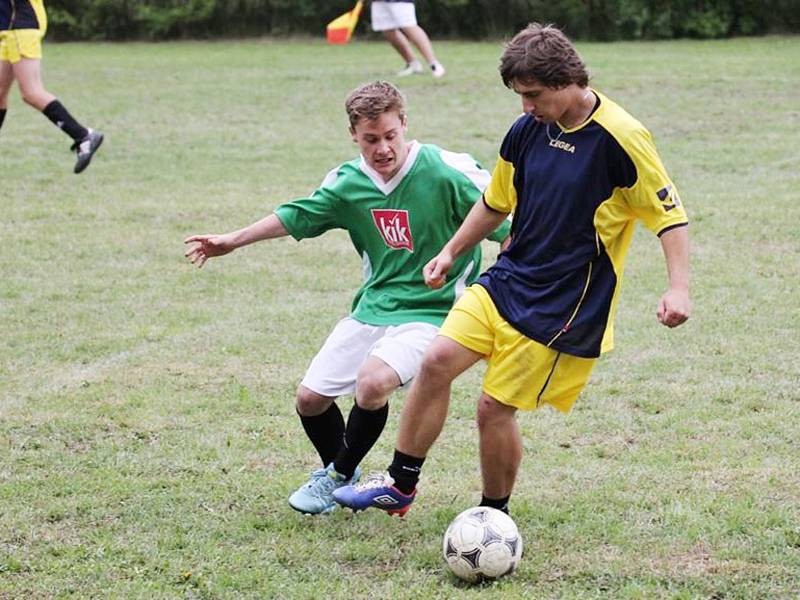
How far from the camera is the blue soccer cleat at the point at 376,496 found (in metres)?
4.06

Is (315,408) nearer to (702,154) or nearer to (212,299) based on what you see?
(212,299)

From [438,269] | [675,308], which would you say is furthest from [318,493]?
[675,308]

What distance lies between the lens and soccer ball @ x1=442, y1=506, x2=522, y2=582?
→ 12.1 ft

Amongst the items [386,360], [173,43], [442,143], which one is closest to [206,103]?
[442,143]

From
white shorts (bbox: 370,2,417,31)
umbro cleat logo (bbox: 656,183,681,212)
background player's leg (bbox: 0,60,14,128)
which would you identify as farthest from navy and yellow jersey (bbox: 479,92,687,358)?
white shorts (bbox: 370,2,417,31)

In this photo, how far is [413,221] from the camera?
4.32m

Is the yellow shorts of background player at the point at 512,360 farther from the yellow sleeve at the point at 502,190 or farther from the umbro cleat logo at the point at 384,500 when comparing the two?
the umbro cleat logo at the point at 384,500

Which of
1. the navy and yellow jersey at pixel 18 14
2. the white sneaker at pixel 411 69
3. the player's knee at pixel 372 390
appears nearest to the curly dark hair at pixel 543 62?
the player's knee at pixel 372 390

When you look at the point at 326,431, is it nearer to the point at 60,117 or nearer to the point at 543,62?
A: the point at 543,62

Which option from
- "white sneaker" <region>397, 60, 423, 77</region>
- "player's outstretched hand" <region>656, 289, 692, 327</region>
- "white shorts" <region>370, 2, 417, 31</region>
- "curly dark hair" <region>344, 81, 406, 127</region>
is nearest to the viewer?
"player's outstretched hand" <region>656, 289, 692, 327</region>

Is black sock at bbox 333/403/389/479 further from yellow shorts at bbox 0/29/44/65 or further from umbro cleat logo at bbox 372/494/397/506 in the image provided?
yellow shorts at bbox 0/29/44/65

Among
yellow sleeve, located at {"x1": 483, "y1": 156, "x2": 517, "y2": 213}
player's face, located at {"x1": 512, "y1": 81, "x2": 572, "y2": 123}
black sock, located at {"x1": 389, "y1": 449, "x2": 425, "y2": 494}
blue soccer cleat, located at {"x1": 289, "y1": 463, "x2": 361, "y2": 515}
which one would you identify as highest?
player's face, located at {"x1": 512, "y1": 81, "x2": 572, "y2": 123}

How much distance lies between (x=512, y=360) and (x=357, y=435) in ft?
2.29

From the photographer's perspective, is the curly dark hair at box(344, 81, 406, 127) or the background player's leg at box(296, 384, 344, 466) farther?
the background player's leg at box(296, 384, 344, 466)
